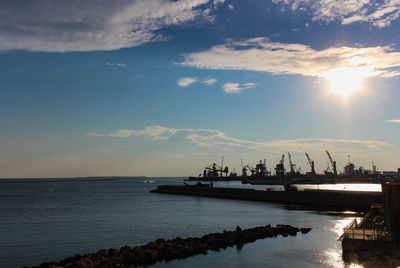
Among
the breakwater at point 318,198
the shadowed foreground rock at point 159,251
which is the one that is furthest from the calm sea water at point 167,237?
the breakwater at point 318,198

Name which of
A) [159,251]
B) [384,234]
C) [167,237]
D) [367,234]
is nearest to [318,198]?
[167,237]

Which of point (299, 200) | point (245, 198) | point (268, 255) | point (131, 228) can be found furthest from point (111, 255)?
point (245, 198)

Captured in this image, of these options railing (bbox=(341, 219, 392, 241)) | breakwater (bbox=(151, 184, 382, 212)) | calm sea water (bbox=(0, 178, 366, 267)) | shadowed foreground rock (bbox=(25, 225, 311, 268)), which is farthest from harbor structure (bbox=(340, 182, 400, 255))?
breakwater (bbox=(151, 184, 382, 212))

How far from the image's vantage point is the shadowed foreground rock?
25703 millimetres

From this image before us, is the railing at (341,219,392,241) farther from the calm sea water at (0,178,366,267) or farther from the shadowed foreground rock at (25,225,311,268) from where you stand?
the shadowed foreground rock at (25,225,311,268)

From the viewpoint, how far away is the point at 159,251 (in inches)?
1161

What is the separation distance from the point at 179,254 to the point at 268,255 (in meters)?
8.15

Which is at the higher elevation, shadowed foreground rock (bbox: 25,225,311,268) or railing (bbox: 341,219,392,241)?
railing (bbox: 341,219,392,241)

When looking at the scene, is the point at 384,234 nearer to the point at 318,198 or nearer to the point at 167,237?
the point at 167,237

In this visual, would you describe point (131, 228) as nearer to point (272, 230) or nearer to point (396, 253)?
point (272, 230)

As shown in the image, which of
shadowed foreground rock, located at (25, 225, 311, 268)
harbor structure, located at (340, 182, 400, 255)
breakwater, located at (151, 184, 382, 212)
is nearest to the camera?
shadowed foreground rock, located at (25, 225, 311, 268)

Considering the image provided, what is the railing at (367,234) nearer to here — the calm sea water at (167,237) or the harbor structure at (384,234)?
the harbor structure at (384,234)

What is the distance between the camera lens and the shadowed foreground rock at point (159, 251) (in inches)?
1012

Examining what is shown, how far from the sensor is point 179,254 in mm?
29719
